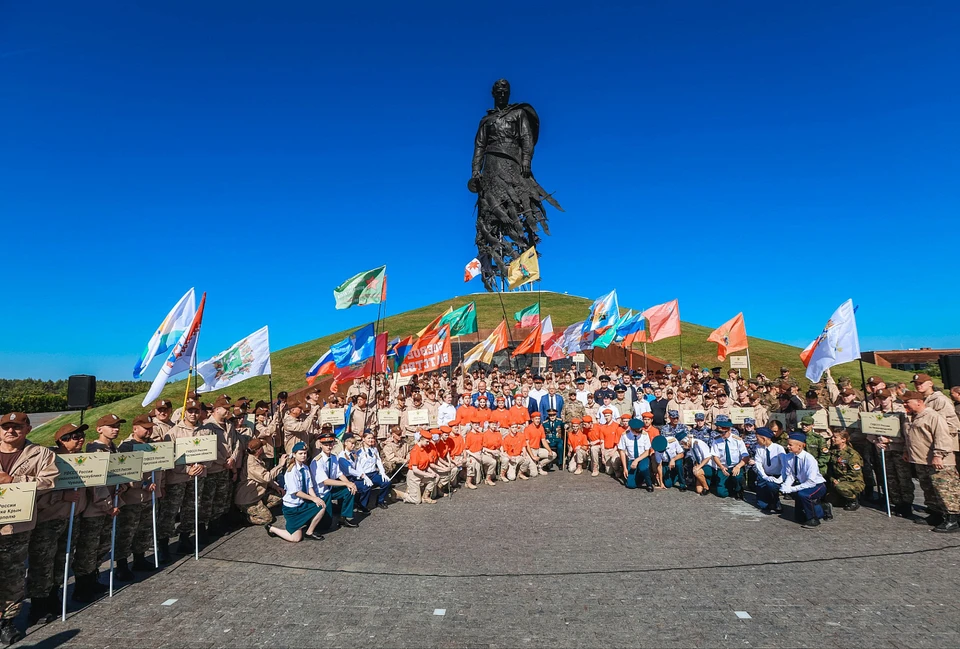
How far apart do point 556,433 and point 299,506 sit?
27.2 feet

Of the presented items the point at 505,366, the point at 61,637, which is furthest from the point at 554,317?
the point at 61,637

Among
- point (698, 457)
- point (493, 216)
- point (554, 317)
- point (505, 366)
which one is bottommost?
point (698, 457)

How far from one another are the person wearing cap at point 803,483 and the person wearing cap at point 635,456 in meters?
3.12

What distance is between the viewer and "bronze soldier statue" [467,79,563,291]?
44031 millimetres

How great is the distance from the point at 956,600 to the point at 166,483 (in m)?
10.5

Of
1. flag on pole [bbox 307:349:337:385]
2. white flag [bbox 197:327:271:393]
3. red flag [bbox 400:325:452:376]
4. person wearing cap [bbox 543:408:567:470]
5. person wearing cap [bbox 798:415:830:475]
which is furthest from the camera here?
red flag [bbox 400:325:452:376]

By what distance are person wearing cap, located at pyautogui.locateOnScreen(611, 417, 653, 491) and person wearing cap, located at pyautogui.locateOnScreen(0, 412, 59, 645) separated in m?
10.6

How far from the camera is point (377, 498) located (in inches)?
444

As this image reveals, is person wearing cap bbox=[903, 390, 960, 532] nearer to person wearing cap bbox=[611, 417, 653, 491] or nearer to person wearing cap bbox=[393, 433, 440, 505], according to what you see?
person wearing cap bbox=[611, 417, 653, 491]

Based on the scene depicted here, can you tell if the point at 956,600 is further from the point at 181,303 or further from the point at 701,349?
the point at 701,349

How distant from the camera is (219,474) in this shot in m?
9.17

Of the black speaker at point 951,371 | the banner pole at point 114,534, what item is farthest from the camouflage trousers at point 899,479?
the banner pole at point 114,534

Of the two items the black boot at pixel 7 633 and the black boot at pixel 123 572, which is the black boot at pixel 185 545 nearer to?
the black boot at pixel 123 572

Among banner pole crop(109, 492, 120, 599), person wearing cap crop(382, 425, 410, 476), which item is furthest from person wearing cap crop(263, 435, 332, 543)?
person wearing cap crop(382, 425, 410, 476)
